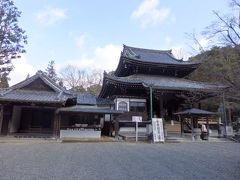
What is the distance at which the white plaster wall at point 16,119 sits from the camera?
1453 centimetres

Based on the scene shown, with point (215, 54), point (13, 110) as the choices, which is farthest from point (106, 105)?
point (215, 54)

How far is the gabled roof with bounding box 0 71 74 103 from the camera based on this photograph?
42.5 feet

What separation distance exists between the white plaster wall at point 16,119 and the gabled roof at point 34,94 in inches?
57.6

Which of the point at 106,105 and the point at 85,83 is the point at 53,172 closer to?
the point at 106,105

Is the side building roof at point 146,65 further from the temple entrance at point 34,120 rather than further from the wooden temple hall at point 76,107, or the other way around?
the temple entrance at point 34,120

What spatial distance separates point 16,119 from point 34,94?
2.86 meters

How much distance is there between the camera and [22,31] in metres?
19.6

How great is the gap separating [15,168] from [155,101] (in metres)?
14.7

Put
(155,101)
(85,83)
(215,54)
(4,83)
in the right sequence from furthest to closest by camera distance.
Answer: (85,83)
(4,83)
(155,101)
(215,54)

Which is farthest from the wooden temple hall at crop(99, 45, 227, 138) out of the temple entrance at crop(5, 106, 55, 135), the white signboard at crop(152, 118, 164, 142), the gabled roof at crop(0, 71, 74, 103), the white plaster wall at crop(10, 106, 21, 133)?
the white plaster wall at crop(10, 106, 21, 133)

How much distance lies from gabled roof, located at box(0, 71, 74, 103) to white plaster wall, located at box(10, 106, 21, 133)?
146cm

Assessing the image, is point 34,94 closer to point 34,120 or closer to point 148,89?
point 34,120

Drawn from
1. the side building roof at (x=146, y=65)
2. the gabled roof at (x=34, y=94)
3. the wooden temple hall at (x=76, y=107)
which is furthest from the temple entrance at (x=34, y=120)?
the side building roof at (x=146, y=65)

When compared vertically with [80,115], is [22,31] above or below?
above
